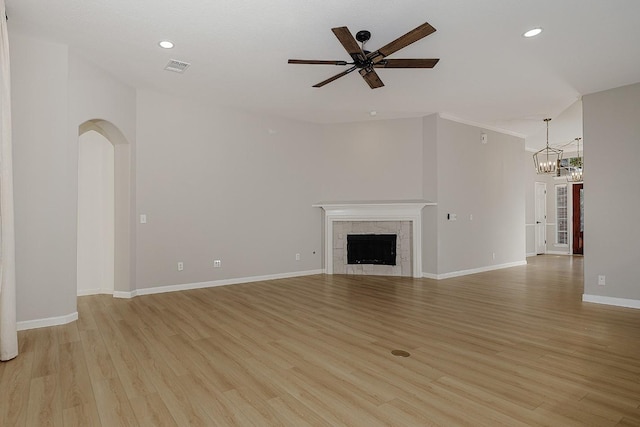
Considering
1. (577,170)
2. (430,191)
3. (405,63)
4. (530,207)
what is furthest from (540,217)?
(405,63)

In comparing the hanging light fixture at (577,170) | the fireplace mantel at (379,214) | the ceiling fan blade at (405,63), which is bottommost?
the fireplace mantel at (379,214)

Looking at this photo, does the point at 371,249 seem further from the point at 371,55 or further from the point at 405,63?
the point at 371,55

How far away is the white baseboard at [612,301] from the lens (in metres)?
4.73

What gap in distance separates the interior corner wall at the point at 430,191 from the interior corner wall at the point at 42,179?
5.65 metres

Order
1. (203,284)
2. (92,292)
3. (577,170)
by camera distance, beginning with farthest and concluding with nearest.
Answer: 1. (577,170)
2. (203,284)
3. (92,292)

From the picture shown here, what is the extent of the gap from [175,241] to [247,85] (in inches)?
105

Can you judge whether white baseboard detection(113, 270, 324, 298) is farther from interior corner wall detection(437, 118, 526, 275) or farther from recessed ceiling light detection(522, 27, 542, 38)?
recessed ceiling light detection(522, 27, 542, 38)

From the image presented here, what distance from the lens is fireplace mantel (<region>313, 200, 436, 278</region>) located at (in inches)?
271

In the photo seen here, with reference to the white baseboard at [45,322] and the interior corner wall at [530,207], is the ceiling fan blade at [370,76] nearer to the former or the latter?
the white baseboard at [45,322]

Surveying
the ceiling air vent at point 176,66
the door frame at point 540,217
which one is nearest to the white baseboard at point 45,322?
the ceiling air vent at point 176,66

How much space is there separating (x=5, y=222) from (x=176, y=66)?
2.55 m

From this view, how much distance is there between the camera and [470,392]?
2404mm

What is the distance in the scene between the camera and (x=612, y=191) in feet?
16.2

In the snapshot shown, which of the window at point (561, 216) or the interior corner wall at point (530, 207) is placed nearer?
the interior corner wall at point (530, 207)
